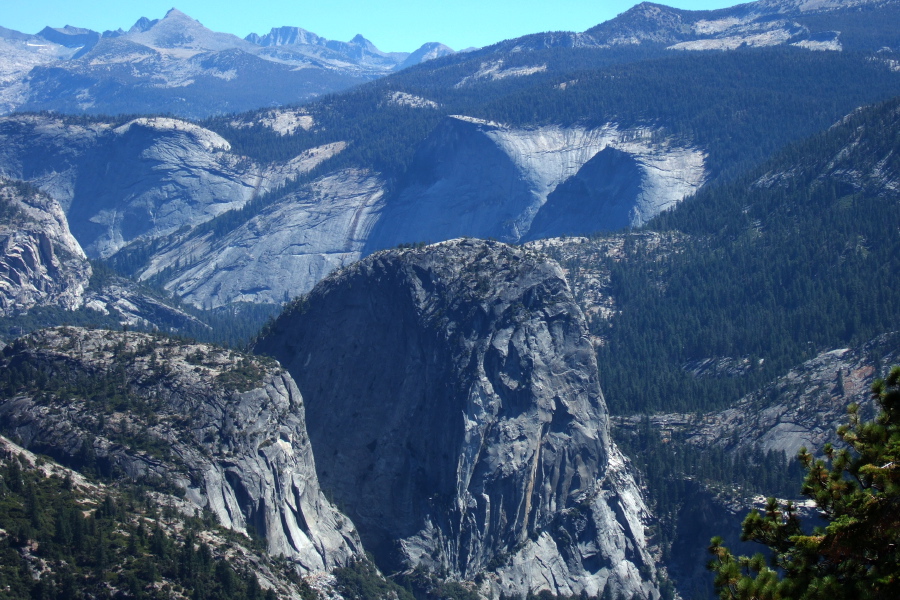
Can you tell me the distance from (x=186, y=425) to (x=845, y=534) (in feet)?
274

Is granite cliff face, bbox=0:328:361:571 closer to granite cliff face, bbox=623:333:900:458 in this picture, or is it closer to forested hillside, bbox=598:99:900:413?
granite cliff face, bbox=623:333:900:458

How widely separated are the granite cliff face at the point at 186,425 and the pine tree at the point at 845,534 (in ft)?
241

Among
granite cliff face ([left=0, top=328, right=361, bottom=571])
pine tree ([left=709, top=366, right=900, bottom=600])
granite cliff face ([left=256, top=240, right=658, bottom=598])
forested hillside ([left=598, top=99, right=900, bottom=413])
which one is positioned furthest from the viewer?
forested hillside ([left=598, top=99, right=900, bottom=413])

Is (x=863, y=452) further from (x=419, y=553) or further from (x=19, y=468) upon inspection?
(x=419, y=553)

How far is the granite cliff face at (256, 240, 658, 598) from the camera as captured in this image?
126000 millimetres

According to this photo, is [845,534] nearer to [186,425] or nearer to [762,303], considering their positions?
[186,425]

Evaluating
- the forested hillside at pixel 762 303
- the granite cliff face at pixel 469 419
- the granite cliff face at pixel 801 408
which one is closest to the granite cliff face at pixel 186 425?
the granite cliff face at pixel 469 419

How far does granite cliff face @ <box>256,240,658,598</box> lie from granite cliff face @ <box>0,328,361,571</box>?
9480 millimetres

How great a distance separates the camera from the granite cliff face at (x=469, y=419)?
126000 mm

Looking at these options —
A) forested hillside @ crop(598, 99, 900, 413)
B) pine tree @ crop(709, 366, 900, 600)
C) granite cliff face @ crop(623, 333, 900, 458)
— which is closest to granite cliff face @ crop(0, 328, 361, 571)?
granite cliff face @ crop(623, 333, 900, 458)

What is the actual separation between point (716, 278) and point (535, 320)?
211 feet

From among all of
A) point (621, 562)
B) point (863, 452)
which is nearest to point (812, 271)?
point (621, 562)

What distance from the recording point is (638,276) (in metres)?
199

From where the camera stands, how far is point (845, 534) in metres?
35.0
